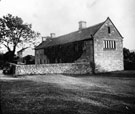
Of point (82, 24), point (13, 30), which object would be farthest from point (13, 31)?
point (82, 24)

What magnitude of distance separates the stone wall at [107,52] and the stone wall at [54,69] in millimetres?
2764

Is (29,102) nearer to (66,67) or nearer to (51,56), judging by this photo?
(66,67)

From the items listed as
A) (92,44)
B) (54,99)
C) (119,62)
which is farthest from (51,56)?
(54,99)

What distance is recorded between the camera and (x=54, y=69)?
24.4m

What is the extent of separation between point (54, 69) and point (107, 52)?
11.1 meters

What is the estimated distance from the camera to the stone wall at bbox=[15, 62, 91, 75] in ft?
74.2

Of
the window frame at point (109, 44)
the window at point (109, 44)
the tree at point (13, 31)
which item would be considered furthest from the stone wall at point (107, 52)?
the tree at point (13, 31)

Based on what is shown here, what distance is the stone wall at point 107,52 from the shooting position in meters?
27.9

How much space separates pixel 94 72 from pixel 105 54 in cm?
424

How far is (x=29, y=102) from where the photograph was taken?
26.3ft

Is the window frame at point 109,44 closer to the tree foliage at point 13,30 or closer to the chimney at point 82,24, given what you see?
the chimney at point 82,24

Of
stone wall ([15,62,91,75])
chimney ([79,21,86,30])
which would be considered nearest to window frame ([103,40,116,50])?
stone wall ([15,62,91,75])

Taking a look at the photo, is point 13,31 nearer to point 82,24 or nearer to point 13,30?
point 13,30

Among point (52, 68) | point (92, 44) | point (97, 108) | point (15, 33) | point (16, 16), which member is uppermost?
point (16, 16)
